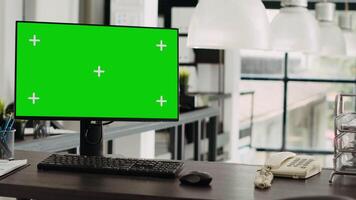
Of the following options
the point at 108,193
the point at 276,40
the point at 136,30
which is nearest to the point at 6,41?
the point at 276,40

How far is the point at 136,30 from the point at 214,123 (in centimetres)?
324

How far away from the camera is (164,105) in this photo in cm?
235

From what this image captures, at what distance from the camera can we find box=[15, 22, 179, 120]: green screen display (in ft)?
7.68

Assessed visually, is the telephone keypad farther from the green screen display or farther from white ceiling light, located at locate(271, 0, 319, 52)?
white ceiling light, located at locate(271, 0, 319, 52)

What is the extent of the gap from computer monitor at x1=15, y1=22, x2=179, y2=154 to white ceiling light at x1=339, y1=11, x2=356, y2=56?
8.01ft

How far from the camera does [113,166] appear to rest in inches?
84.8

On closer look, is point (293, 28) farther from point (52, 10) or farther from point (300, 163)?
point (52, 10)

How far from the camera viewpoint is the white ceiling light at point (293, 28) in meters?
3.03

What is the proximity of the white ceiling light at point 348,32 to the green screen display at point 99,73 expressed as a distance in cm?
244

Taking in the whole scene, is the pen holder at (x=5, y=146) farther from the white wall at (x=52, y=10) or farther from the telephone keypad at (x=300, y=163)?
the white wall at (x=52, y=10)

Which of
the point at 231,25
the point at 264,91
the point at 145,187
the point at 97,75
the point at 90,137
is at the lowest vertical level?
the point at 145,187

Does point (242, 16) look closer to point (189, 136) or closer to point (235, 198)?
point (235, 198)

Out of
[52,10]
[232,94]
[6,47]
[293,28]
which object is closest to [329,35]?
Result: [293,28]

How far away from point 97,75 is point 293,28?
42.6 inches
